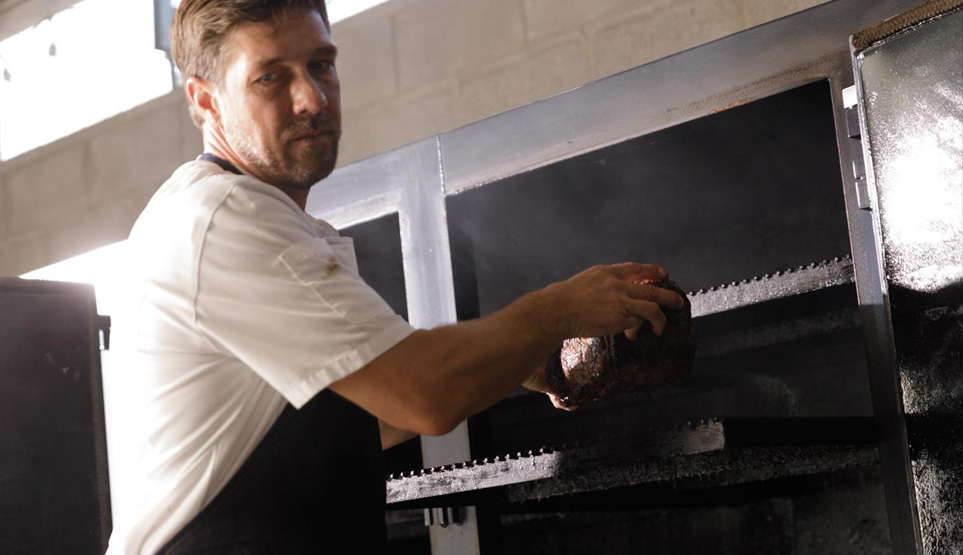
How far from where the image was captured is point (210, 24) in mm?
1521

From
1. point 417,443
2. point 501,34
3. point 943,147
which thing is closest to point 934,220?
point 943,147

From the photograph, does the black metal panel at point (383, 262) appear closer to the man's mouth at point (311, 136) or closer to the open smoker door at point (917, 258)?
the man's mouth at point (311, 136)

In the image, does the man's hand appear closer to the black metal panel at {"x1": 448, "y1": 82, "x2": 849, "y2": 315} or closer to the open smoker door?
the open smoker door

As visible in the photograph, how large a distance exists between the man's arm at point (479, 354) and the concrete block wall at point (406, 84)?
97 cm

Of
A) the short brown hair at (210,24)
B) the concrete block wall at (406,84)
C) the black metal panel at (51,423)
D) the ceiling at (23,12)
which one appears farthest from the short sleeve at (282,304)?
the ceiling at (23,12)

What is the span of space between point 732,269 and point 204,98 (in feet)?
3.10

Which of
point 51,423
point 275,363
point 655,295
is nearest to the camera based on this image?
point 275,363

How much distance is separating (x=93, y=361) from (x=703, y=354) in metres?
1.08

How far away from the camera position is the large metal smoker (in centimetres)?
131

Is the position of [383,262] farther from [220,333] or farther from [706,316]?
[220,333]

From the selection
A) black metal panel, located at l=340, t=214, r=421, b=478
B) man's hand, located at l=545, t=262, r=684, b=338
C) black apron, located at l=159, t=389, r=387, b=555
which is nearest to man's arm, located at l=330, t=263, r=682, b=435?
man's hand, located at l=545, t=262, r=684, b=338

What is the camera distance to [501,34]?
2480 millimetres

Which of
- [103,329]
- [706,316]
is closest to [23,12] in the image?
[103,329]

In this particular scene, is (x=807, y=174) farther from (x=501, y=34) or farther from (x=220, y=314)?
(x=220, y=314)
